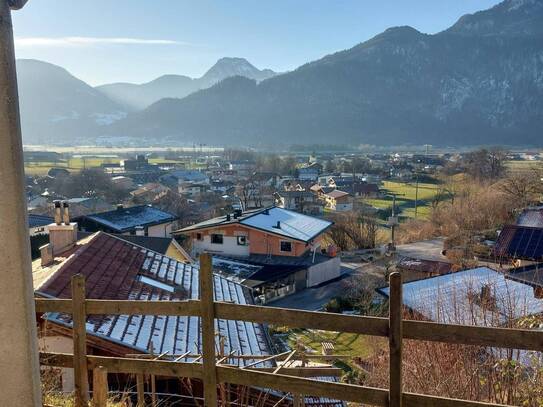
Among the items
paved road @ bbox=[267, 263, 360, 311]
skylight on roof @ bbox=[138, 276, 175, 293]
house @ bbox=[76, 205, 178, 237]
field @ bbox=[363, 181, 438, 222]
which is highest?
skylight on roof @ bbox=[138, 276, 175, 293]

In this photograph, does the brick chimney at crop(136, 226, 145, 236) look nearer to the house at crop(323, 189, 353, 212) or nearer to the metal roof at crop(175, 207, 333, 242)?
the metal roof at crop(175, 207, 333, 242)

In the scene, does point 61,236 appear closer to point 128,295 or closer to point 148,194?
point 128,295

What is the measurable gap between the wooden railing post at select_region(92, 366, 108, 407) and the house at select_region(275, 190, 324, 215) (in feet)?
175

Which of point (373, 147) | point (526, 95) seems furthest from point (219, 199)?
point (526, 95)

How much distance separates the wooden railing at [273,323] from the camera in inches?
115

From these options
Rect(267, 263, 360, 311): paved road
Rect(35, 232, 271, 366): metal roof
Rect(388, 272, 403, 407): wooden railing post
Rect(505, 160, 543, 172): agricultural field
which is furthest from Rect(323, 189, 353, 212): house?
Rect(388, 272, 403, 407): wooden railing post

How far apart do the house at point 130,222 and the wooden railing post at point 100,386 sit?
91.7 ft

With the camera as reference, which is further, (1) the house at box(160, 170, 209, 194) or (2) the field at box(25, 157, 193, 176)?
(2) the field at box(25, 157, 193, 176)

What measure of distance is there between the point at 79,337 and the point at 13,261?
1.80 meters

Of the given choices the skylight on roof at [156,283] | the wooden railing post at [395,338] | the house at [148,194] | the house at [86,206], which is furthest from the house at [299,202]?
the wooden railing post at [395,338]

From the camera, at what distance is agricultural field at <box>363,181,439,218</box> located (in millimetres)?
55938

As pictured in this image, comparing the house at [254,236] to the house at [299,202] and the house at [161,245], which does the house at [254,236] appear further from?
the house at [299,202]

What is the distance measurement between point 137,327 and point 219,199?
2068 inches

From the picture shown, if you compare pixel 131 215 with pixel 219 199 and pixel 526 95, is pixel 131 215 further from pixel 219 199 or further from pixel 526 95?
pixel 526 95
